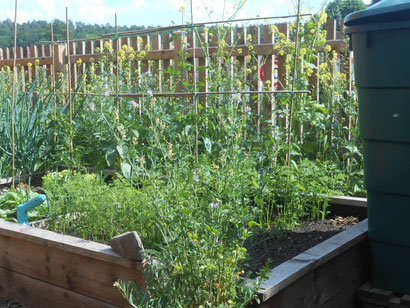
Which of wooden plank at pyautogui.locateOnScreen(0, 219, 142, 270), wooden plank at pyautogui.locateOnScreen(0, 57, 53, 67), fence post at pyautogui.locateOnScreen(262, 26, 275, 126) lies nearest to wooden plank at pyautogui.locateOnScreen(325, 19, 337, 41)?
fence post at pyautogui.locateOnScreen(262, 26, 275, 126)

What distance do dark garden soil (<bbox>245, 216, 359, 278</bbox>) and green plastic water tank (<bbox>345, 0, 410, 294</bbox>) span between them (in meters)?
0.31

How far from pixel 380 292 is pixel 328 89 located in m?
2.15

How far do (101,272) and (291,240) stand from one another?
1.02 m

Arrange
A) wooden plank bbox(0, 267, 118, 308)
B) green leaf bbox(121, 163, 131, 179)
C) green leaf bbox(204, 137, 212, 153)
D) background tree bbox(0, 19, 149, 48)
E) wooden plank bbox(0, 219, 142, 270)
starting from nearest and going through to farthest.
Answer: wooden plank bbox(0, 219, 142, 270)
wooden plank bbox(0, 267, 118, 308)
green leaf bbox(121, 163, 131, 179)
green leaf bbox(204, 137, 212, 153)
background tree bbox(0, 19, 149, 48)

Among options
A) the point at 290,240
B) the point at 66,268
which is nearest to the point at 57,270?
the point at 66,268

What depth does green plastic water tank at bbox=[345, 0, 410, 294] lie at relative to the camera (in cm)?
236

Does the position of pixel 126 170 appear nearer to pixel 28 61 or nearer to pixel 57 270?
pixel 57 270

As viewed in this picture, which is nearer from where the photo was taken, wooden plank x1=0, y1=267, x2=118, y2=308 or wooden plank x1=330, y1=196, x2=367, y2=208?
wooden plank x1=0, y1=267, x2=118, y2=308

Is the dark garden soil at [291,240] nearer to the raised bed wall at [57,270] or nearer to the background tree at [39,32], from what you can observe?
the raised bed wall at [57,270]

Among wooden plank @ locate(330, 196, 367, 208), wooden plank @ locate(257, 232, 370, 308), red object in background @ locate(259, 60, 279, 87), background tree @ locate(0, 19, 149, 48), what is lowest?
wooden plank @ locate(257, 232, 370, 308)

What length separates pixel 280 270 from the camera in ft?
6.98

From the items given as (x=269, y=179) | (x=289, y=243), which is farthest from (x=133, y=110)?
(x=289, y=243)

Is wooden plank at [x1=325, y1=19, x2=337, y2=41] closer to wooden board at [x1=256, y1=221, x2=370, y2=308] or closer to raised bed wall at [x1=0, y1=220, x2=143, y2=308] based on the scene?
wooden board at [x1=256, y1=221, x2=370, y2=308]

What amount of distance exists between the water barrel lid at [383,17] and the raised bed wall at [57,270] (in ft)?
4.91
